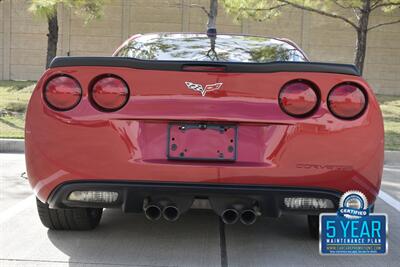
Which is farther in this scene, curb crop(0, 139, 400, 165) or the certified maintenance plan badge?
curb crop(0, 139, 400, 165)

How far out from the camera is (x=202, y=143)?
3.29 metres

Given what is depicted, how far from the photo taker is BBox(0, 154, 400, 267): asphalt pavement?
3619 millimetres

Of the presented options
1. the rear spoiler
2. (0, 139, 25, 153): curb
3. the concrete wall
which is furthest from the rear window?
the concrete wall

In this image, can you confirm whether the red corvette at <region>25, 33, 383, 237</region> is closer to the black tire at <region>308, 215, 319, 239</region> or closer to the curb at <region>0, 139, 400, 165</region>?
the black tire at <region>308, 215, 319, 239</region>

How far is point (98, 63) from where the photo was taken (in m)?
3.41

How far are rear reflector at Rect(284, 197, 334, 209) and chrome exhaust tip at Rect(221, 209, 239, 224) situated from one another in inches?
12.0

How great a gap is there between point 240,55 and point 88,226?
1.71 m

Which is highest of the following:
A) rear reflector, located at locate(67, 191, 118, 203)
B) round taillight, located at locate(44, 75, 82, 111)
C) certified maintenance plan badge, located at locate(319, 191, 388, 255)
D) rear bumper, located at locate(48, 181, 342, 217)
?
round taillight, located at locate(44, 75, 82, 111)

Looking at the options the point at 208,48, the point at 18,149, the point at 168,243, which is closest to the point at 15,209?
the point at 168,243

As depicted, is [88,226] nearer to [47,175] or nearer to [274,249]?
[47,175]

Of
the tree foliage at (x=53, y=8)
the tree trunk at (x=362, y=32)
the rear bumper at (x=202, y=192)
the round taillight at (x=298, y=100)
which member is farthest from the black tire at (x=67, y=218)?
the tree trunk at (x=362, y=32)

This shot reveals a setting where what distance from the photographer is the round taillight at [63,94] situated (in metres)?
3.38

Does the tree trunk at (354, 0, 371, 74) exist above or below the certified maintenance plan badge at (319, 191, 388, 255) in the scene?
above

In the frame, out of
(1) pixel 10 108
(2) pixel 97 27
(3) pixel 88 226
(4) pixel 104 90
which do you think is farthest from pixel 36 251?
(2) pixel 97 27
